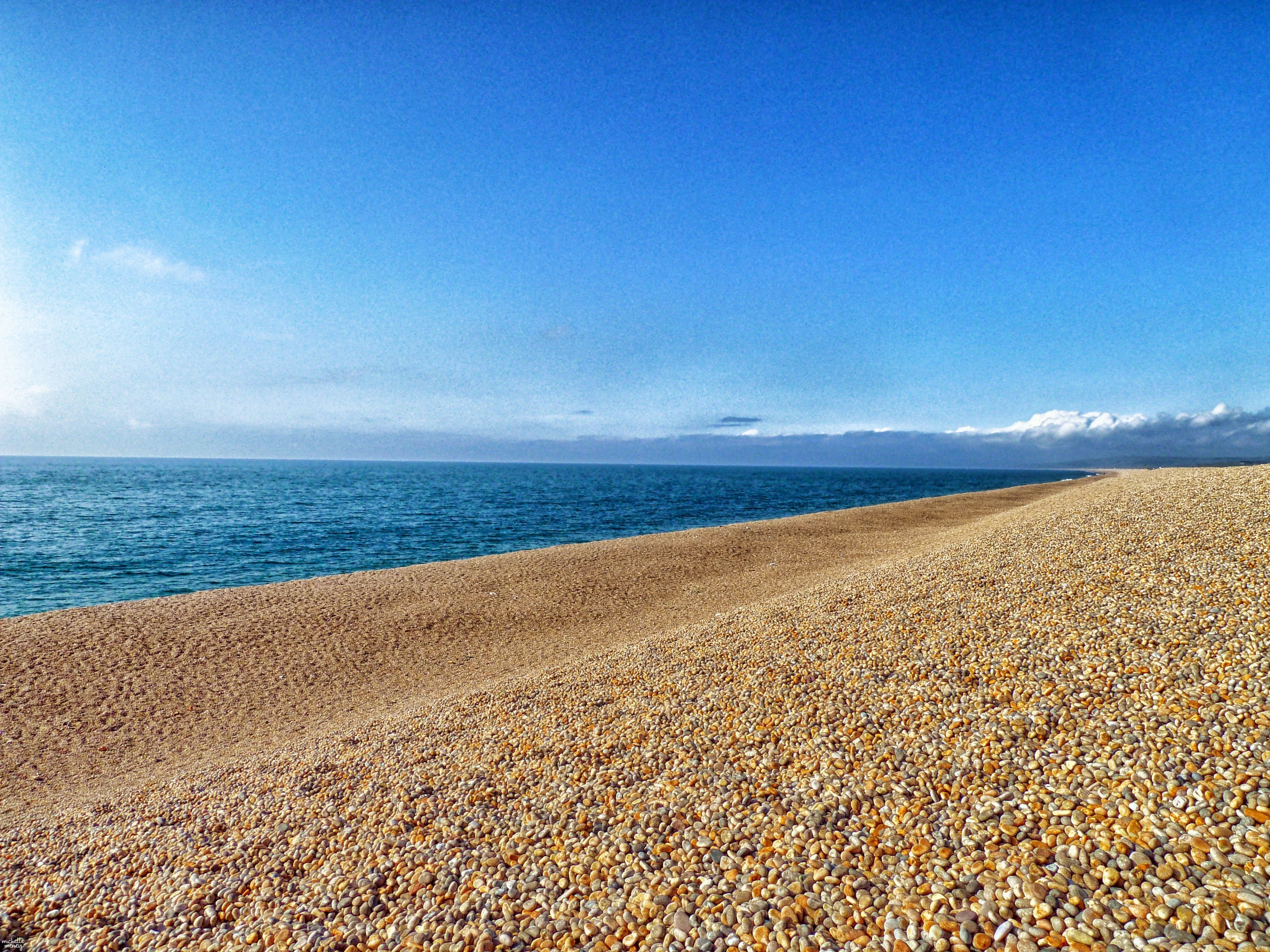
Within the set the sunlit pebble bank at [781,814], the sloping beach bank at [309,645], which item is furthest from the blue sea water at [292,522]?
the sunlit pebble bank at [781,814]

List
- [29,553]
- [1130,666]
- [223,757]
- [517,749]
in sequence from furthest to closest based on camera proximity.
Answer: [29,553] → [223,757] → [517,749] → [1130,666]

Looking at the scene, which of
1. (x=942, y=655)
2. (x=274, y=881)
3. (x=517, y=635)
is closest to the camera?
(x=274, y=881)

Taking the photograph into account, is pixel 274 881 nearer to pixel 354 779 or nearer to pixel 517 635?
pixel 354 779

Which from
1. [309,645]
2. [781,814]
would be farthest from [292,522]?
[781,814]

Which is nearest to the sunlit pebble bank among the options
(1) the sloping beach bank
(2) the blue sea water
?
(1) the sloping beach bank

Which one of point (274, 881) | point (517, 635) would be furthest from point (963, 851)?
point (517, 635)

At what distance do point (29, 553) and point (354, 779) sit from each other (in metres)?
32.3

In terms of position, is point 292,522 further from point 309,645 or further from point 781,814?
point 781,814

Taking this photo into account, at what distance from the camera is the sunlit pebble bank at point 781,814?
160 inches

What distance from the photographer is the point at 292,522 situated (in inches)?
1617

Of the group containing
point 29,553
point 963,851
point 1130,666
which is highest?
point 1130,666

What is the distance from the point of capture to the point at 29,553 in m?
28.4

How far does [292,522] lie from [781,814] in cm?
4291

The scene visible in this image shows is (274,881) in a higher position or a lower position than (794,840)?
lower
